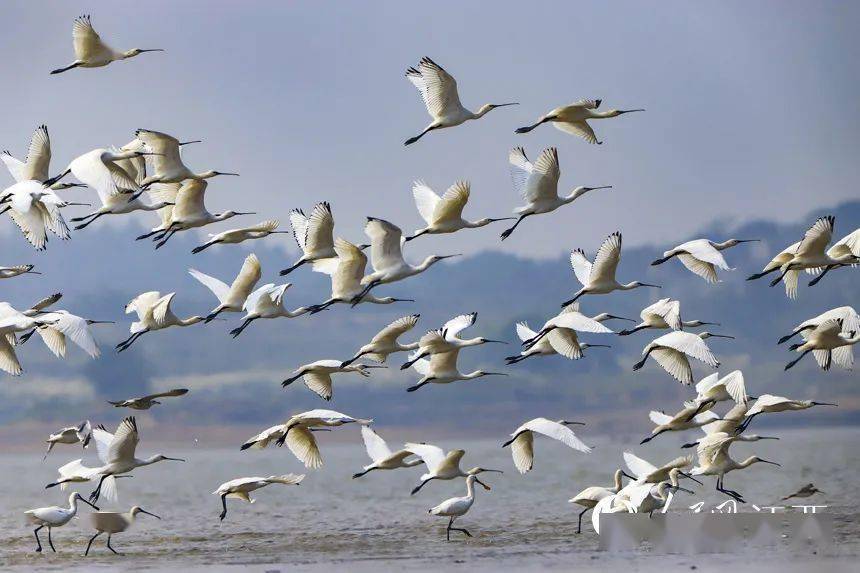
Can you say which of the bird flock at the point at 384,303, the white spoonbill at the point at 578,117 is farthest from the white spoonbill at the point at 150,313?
the white spoonbill at the point at 578,117

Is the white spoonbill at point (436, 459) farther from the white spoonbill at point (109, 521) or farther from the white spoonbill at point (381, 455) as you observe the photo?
the white spoonbill at point (109, 521)

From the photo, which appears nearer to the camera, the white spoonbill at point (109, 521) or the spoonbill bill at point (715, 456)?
the white spoonbill at point (109, 521)

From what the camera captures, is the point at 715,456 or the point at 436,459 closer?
the point at 436,459

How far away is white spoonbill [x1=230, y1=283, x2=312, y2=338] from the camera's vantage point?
24031mm

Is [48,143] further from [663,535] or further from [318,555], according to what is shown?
[663,535]

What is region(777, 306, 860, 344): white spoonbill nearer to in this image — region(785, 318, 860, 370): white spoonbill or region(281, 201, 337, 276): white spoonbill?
region(785, 318, 860, 370): white spoonbill

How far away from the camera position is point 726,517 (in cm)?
2300

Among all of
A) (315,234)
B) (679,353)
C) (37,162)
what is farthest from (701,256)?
(37,162)

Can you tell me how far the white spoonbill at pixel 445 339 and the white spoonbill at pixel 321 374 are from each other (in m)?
1.00

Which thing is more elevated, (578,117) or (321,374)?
(578,117)

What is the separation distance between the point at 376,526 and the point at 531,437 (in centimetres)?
509

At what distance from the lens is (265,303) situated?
24.2 m

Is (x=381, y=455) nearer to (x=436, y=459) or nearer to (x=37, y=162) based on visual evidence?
(x=436, y=459)

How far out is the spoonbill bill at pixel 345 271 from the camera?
22844mm
